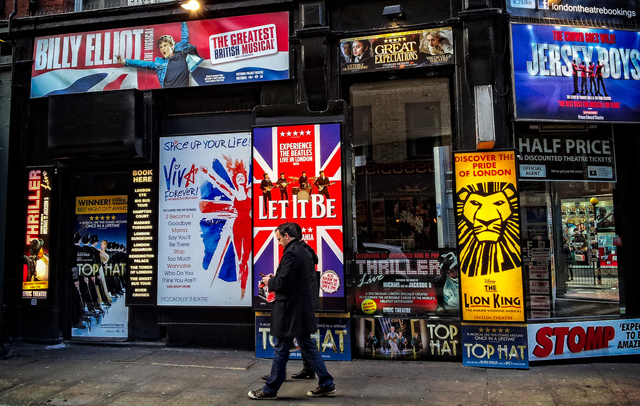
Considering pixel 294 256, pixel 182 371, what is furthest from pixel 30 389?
pixel 294 256

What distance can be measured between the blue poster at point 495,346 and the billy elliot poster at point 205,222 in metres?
3.30

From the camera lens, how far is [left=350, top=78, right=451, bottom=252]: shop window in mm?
7059

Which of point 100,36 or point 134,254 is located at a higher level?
point 100,36

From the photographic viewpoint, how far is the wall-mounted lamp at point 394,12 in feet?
23.1

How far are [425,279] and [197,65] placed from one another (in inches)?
196

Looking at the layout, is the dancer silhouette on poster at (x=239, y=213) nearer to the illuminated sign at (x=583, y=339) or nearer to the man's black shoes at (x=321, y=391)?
the man's black shoes at (x=321, y=391)

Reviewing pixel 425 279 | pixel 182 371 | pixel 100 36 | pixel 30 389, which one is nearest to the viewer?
pixel 30 389

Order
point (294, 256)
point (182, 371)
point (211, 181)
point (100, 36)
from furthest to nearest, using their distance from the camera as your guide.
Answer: point (100, 36), point (211, 181), point (182, 371), point (294, 256)

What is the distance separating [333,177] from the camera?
673 centimetres

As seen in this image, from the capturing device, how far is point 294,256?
5219 millimetres

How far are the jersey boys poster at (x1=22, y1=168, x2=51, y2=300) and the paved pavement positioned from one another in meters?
1.20

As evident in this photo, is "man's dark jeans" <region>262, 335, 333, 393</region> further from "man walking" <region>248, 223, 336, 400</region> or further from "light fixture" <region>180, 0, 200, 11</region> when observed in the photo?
"light fixture" <region>180, 0, 200, 11</region>

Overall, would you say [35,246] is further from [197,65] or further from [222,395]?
[222,395]

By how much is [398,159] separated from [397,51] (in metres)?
1.61
